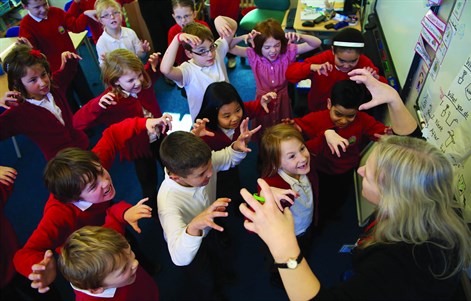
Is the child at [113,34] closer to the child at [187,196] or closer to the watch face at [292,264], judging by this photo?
the child at [187,196]

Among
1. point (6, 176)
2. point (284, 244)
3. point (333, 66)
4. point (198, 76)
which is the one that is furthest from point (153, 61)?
point (284, 244)

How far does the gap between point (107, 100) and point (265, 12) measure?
2.98 meters

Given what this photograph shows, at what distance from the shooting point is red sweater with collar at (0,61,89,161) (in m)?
2.04

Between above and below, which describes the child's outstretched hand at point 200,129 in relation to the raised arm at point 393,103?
below

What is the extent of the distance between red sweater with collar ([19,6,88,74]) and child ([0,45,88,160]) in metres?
1.06

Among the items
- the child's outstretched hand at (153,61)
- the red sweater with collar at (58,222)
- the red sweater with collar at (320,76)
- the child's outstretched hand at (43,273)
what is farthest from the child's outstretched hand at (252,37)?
the child's outstretched hand at (43,273)

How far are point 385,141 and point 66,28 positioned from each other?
3300 millimetres

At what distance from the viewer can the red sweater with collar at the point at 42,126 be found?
2035 mm

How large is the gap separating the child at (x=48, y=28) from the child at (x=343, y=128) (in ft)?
7.33

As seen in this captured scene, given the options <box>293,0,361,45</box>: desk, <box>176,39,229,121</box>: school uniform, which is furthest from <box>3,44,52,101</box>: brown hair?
<box>293,0,361,45</box>: desk

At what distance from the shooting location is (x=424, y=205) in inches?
42.1

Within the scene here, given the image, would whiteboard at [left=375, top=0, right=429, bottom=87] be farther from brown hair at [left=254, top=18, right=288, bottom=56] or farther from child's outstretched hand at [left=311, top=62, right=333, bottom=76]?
brown hair at [left=254, top=18, right=288, bottom=56]

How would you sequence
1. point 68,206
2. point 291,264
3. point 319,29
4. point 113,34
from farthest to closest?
point 319,29
point 113,34
point 68,206
point 291,264

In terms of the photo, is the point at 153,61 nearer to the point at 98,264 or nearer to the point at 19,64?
the point at 19,64
